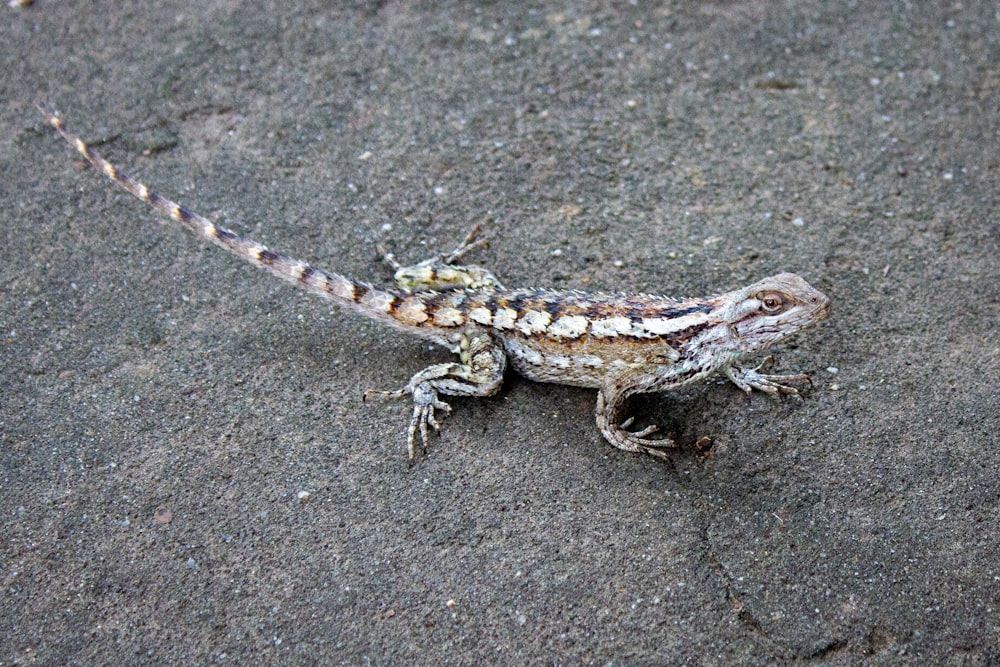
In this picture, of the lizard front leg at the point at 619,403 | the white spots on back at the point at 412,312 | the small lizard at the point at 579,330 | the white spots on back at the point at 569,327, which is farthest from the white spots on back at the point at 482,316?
the lizard front leg at the point at 619,403

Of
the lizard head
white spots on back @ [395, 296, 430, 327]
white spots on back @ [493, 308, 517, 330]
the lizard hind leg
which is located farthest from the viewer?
the lizard hind leg

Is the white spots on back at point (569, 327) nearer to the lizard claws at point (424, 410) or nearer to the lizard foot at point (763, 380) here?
the lizard claws at point (424, 410)

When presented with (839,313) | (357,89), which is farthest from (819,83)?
(357,89)

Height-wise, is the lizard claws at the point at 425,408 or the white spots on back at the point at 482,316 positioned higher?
the white spots on back at the point at 482,316

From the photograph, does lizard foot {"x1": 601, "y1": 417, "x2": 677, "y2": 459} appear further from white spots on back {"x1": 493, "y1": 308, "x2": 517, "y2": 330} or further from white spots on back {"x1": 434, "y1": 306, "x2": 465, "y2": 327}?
white spots on back {"x1": 434, "y1": 306, "x2": 465, "y2": 327}

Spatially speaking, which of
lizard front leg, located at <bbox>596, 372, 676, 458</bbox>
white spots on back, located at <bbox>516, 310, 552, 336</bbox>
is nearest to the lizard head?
lizard front leg, located at <bbox>596, 372, 676, 458</bbox>

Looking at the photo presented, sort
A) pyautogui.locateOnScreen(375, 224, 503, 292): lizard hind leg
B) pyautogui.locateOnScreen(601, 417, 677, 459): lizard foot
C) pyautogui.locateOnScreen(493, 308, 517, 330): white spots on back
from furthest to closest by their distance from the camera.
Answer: pyautogui.locateOnScreen(375, 224, 503, 292): lizard hind leg
pyautogui.locateOnScreen(493, 308, 517, 330): white spots on back
pyautogui.locateOnScreen(601, 417, 677, 459): lizard foot
